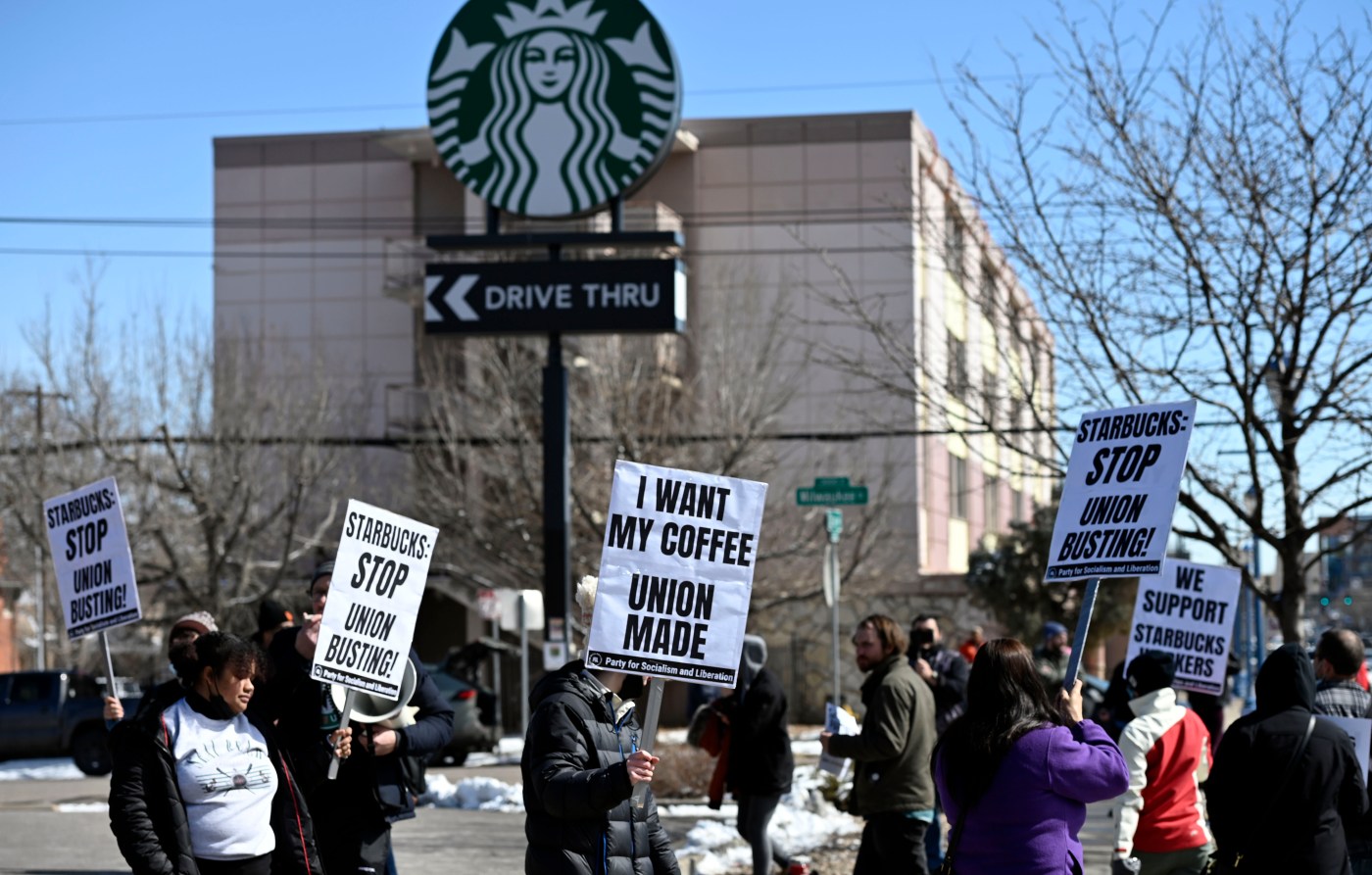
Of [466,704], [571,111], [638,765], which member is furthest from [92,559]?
[466,704]

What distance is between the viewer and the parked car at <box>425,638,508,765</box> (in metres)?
24.8

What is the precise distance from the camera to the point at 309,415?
109 ft

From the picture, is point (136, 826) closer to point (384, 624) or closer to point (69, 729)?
point (384, 624)

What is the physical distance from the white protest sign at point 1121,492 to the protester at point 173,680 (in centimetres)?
343

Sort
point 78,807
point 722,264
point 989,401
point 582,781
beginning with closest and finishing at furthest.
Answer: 1. point 582,781
2. point 989,401
3. point 78,807
4. point 722,264

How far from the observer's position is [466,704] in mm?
25047

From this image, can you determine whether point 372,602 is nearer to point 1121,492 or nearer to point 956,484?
point 1121,492

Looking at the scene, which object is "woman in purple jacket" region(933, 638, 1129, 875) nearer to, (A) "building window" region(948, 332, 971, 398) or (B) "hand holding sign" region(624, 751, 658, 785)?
(B) "hand holding sign" region(624, 751, 658, 785)

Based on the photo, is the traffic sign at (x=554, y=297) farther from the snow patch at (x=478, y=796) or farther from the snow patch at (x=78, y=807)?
the snow patch at (x=78, y=807)

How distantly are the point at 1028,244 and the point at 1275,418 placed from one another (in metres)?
2.29

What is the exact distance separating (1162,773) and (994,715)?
2898mm

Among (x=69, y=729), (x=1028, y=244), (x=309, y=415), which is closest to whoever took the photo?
(x=1028, y=244)

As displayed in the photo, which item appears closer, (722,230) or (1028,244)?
(1028,244)

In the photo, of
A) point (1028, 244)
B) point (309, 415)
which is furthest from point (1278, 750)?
→ point (309, 415)
